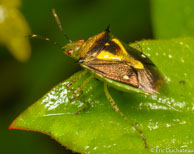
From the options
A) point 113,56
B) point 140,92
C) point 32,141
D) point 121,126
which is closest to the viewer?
point 121,126

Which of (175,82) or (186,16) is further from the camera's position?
(186,16)

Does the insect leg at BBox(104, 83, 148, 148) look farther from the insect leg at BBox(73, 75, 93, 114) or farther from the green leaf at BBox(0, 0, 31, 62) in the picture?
the green leaf at BBox(0, 0, 31, 62)

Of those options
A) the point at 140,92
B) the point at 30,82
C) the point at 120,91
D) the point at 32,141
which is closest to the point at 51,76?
the point at 30,82

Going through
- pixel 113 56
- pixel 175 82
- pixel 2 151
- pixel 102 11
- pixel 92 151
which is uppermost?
pixel 102 11

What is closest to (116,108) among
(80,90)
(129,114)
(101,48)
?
(129,114)

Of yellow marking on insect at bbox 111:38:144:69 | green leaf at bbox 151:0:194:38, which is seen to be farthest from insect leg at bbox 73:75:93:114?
green leaf at bbox 151:0:194:38

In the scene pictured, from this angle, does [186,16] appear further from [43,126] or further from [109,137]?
[43,126]
